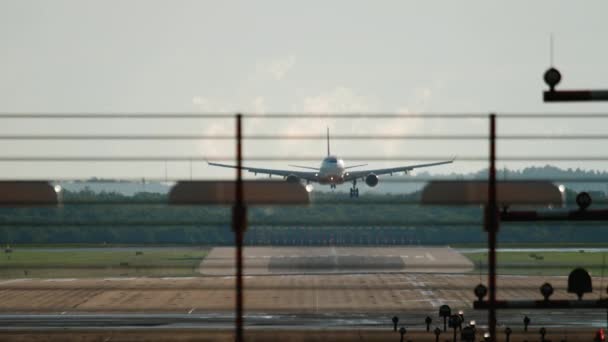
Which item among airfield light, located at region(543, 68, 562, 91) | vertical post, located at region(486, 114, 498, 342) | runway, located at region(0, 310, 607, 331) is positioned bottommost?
runway, located at region(0, 310, 607, 331)

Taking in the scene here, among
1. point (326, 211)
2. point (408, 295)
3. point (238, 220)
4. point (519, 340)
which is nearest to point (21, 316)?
point (408, 295)

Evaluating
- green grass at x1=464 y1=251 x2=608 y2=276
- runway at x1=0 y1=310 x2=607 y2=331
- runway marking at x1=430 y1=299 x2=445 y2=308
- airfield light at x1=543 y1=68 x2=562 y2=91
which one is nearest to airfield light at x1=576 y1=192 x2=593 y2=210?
airfield light at x1=543 y1=68 x2=562 y2=91

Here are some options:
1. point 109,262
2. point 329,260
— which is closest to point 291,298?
point 329,260

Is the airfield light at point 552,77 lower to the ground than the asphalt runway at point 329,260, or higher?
higher

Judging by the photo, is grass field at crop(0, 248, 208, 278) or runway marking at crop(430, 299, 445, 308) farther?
grass field at crop(0, 248, 208, 278)

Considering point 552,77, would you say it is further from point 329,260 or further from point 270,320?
point 329,260

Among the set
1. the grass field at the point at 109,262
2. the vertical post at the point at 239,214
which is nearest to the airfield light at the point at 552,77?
the vertical post at the point at 239,214

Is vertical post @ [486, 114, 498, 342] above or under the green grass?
above

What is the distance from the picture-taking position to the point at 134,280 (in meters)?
77.0

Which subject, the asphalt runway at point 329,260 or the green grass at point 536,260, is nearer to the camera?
the asphalt runway at point 329,260

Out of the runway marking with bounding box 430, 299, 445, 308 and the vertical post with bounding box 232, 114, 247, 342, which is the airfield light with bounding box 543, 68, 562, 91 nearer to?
the vertical post with bounding box 232, 114, 247, 342

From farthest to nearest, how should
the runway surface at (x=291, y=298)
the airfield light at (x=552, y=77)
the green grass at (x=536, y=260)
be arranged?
1. the green grass at (x=536, y=260)
2. the runway surface at (x=291, y=298)
3. the airfield light at (x=552, y=77)

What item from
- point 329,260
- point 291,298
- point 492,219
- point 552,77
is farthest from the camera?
point 329,260

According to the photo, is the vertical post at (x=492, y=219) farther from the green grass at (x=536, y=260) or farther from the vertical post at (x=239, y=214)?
the green grass at (x=536, y=260)
